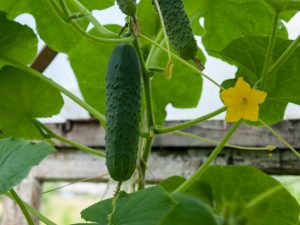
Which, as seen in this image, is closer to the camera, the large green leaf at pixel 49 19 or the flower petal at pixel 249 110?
the flower petal at pixel 249 110

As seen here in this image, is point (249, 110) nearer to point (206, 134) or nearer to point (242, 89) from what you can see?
point (242, 89)

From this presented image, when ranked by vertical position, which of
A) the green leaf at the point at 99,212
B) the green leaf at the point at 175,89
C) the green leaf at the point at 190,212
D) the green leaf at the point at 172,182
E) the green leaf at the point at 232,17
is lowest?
the green leaf at the point at 99,212

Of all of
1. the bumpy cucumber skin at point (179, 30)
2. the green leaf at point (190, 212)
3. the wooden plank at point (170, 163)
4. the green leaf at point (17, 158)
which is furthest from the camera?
the wooden plank at point (170, 163)

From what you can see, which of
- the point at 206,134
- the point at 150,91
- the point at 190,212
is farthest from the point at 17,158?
the point at 206,134

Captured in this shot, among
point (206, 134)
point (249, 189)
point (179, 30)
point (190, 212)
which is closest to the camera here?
point (190, 212)

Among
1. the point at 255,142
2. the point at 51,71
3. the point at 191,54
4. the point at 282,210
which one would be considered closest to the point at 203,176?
the point at 282,210

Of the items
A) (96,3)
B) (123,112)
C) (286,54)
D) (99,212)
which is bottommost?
(99,212)

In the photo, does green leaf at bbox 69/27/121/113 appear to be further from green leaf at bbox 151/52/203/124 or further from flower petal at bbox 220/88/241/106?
flower petal at bbox 220/88/241/106

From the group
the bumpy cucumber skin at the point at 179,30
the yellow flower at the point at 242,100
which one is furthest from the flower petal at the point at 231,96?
the bumpy cucumber skin at the point at 179,30

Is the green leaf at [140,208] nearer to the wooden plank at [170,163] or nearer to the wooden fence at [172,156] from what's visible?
the wooden plank at [170,163]
